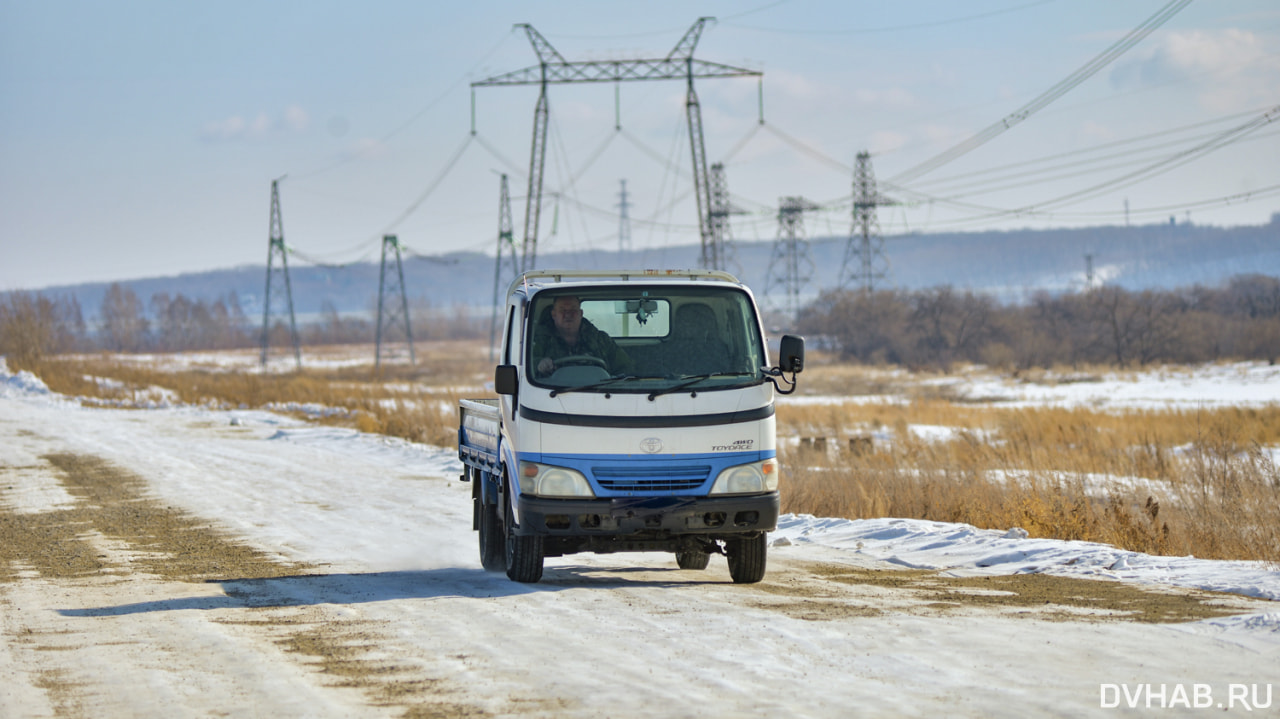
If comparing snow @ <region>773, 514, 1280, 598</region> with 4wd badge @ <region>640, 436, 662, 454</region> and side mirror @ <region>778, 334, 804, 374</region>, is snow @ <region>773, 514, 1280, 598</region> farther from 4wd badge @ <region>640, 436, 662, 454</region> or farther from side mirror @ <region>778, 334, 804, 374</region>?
4wd badge @ <region>640, 436, 662, 454</region>

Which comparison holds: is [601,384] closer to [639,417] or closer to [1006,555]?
[639,417]

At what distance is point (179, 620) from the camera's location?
8859 mm

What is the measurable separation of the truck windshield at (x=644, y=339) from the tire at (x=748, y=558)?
4.71 feet

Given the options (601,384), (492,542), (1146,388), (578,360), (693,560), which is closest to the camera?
(601,384)

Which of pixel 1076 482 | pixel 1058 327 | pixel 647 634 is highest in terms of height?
pixel 1058 327

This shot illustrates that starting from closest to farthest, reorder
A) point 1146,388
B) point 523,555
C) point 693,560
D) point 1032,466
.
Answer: point 523,555 < point 693,560 < point 1032,466 < point 1146,388

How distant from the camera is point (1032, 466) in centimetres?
1952

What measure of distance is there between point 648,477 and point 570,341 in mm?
1239

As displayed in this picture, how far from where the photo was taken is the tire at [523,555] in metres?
10.0

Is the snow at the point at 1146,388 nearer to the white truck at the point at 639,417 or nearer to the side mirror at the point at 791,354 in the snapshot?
the side mirror at the point at 791,354

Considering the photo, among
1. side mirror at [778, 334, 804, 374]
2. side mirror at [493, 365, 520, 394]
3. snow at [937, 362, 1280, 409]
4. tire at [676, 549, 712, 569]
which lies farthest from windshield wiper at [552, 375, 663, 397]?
snow at [937, 362, 1280, 409]
